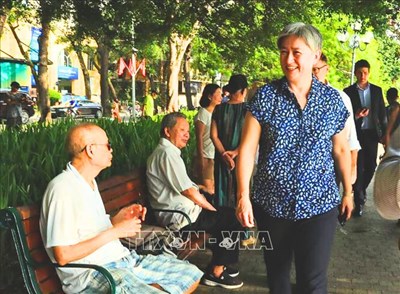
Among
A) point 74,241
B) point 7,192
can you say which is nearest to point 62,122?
point 7,192

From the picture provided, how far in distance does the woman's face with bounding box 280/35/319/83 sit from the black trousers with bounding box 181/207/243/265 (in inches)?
77.4

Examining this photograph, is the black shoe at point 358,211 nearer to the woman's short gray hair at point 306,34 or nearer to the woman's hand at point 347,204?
the woman's hand at point 347,204

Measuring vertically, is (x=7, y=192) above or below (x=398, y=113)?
below

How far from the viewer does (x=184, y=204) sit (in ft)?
14.5

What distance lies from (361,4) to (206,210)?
7.10 meters

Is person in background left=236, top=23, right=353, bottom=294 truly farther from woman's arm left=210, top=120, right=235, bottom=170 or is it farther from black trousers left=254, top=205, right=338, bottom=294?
woman's arm left=210, top=120, right=235, bottom=170

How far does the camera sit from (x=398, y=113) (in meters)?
1.96

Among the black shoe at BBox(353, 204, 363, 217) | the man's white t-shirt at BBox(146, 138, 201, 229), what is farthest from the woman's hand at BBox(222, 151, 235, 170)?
the black shoe at BBox(353, 204, 363, 217)

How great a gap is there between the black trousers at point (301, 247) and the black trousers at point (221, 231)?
4.95 feet

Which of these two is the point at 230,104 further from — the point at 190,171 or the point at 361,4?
the point at 361,4

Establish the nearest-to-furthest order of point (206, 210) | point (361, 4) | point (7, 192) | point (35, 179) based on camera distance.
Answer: point (7, 192) < point (35, 179) < point (206, 210) < point (361, 4)

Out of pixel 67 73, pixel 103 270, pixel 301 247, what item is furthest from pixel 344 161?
pixel 67 73

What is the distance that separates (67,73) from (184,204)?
171 ft

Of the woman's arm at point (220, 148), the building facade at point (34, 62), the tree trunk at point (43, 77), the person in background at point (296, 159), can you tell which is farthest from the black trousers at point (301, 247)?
the building facade at point (34, 62)
